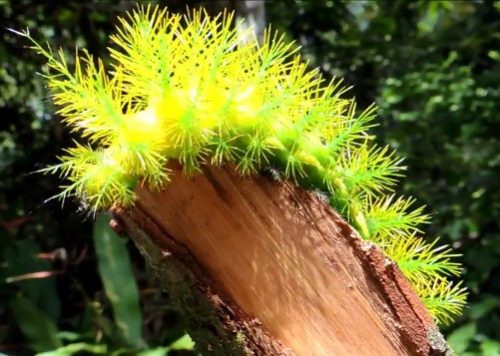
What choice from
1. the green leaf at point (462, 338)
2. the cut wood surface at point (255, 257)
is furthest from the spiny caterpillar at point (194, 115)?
the green leaf at point (462, 338)

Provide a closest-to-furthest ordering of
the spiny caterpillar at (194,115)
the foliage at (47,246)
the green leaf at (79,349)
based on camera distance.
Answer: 1. the spiny caterpillar at (194,115)
2. the green leaf at (79,349)
3. the foliage at (47,246)

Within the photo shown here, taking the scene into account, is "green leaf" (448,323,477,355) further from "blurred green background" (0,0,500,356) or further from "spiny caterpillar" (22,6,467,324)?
"spiny caterpillar" (22,6,467,324)

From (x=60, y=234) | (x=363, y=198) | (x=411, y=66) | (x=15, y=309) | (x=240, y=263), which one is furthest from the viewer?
(x=411, y=66)

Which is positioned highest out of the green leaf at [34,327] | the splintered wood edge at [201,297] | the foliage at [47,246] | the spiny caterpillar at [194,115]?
the foliage at [47,246]

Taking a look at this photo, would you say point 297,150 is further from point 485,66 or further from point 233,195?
point 485,66

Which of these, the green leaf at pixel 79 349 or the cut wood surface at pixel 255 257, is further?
the green leaf at pixel 79 349

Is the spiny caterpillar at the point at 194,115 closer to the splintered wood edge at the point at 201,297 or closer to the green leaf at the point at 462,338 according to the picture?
the splintered wood edge at the point at 201,297

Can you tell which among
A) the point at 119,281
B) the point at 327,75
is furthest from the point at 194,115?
the point at 327,75

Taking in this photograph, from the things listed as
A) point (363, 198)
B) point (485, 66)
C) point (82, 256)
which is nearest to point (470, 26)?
point (485, 66)
